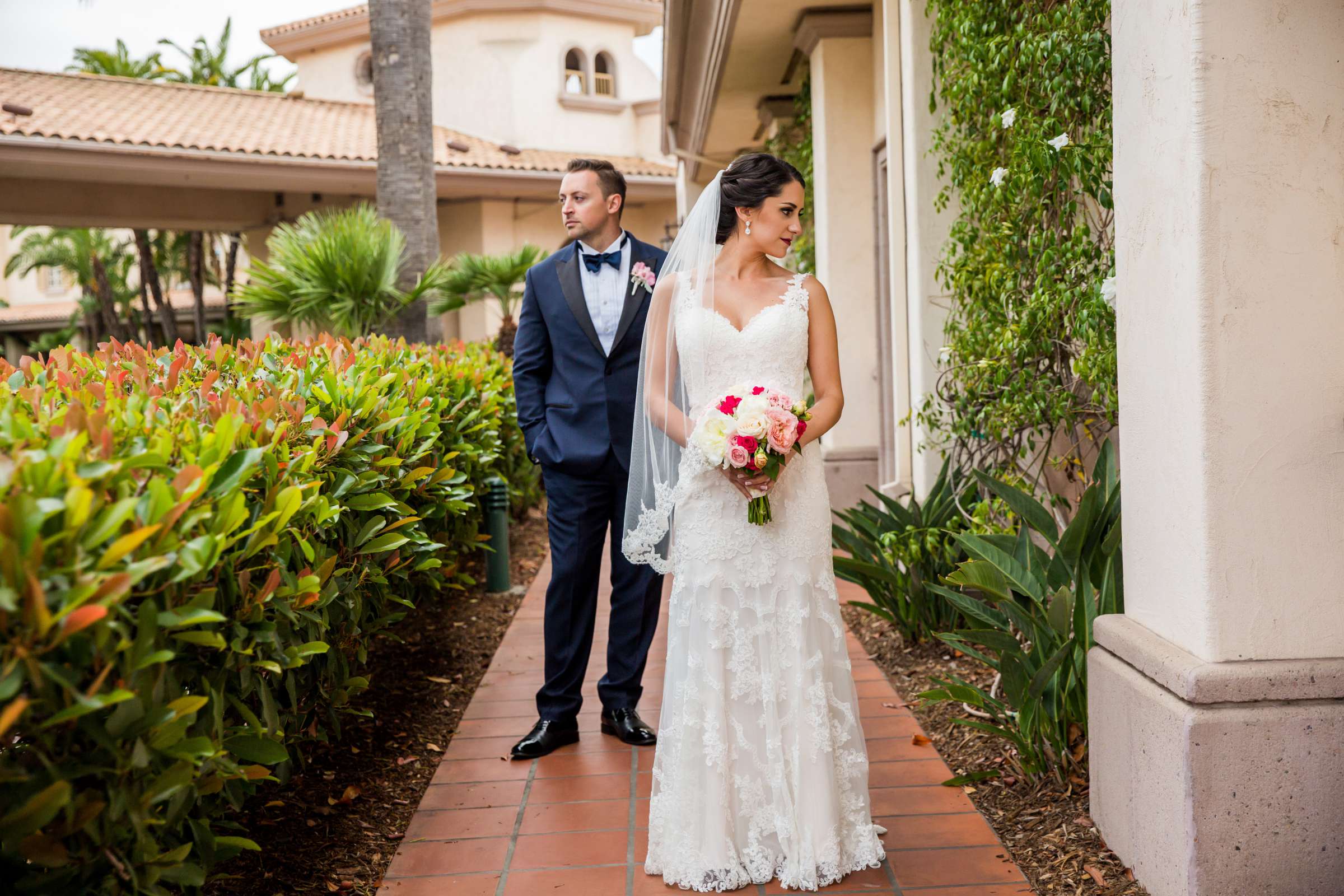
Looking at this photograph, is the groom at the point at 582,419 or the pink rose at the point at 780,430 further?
the groom at the point at 582,419

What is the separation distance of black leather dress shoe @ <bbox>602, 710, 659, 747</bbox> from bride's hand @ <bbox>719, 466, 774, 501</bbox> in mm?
1445

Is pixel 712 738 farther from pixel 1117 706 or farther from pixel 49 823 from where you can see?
pixel 49 823

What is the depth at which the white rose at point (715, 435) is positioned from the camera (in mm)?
3086

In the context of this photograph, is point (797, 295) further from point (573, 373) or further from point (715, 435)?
point (573, 373)

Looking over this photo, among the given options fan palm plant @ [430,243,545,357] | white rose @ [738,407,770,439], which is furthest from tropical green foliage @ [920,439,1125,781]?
fan palm plant @ [430,243,545,357]

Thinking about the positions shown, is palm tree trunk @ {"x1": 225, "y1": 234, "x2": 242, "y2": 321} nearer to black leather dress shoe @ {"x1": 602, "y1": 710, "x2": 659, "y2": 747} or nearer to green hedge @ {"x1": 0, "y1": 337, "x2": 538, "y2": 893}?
black leather dress shoe @ {"x1": 602, "y1": 710, "x2": 659, "y2": 747}

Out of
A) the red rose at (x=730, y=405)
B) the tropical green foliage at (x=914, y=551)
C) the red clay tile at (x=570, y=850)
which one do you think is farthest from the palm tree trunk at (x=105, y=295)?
the red rose at (x=730, y=405)

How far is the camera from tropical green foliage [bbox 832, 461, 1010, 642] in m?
5.09

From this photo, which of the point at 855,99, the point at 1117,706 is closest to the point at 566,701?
the point at 1117,706

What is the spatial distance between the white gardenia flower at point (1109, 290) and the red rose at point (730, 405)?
132cm

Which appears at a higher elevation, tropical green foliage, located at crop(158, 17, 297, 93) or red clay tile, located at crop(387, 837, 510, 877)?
tropical green foliage, located at crop(158, 17, 297, 93)

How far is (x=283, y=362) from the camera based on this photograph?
14.3ft

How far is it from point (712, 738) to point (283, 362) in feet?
7.54

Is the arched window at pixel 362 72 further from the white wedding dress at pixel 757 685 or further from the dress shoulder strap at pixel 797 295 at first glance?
the white wedding dress at pixel 757 685
